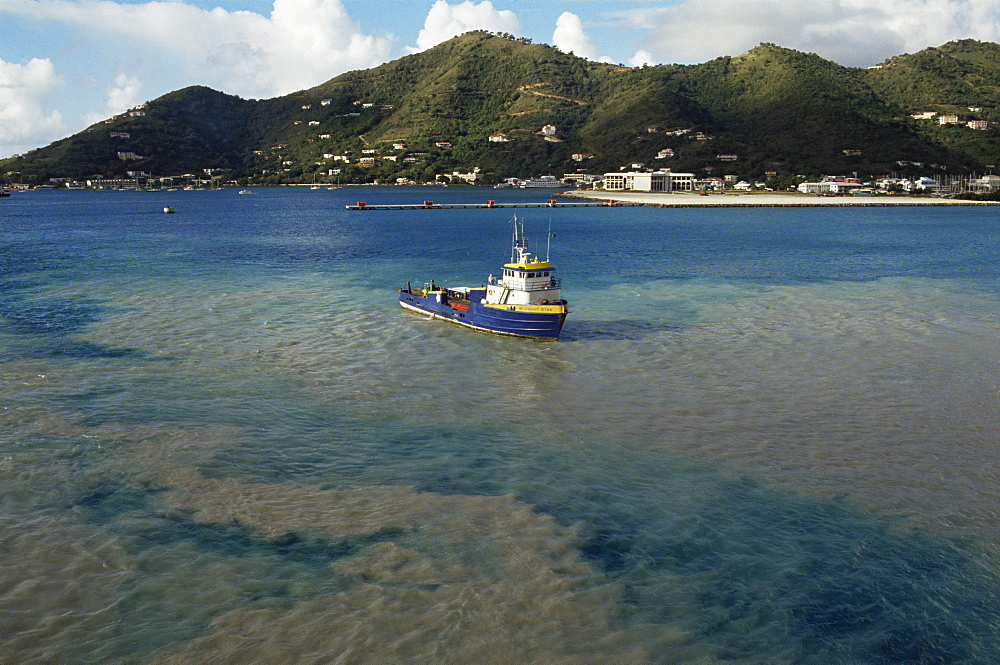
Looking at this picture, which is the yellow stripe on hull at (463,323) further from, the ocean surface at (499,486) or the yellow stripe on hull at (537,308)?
the yellow stripe on hull at (537,308)

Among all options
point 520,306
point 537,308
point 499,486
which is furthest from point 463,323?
point 499,486

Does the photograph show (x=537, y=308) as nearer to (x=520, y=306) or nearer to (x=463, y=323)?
(x=520, y=306)

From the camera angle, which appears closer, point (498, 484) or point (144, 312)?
point (498, 484)

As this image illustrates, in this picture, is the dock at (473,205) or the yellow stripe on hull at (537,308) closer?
the yellow stripe on hull at (537,308)

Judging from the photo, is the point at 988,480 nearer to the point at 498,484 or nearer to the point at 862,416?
the point at 862,416

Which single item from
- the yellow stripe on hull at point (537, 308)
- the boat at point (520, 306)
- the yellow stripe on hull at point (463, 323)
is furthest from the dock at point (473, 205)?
the yellow stripe on hull at point (537, 308)

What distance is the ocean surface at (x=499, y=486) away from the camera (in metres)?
12.5

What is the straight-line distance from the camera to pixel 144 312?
39938 mm

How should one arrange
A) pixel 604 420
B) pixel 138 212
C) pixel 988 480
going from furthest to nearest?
pixel 138 212, pixel 604 420, pixel 988 480

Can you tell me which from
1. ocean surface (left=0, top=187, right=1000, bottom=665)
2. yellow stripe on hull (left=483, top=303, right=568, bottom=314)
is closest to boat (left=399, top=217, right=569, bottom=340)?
yellow stripe on hull (left=483, top=303, right=568, bottom=314)

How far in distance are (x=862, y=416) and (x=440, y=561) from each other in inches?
592

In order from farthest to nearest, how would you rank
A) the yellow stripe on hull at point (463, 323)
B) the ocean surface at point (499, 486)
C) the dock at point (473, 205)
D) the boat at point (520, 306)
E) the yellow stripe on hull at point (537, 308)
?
1. the dock at point (473, 205)
2. the yellow stripe on hull at point (463, 323)
3. the boat at point (520, 306)
4. the yellow stripe on hull at point (537, 308)
5. the ocean surface at point (499, 486)

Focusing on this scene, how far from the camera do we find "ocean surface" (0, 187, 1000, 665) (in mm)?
12523

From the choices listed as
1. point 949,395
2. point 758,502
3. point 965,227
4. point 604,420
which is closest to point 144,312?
point 604,420
